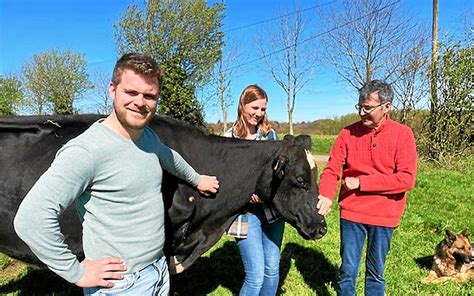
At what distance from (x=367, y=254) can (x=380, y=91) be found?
4.88 ft

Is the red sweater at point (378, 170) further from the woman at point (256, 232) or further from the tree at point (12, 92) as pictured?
the tree at point (12, 92)

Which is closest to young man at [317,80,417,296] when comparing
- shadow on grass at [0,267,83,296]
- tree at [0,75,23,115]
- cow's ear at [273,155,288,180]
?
cow's ear at [273,155,288,180]

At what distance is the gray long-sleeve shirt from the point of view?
5.57 feet

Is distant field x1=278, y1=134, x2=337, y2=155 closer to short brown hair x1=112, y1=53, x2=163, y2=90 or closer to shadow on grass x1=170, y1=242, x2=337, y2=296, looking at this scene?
shadow on grass x1=170, y1=242, x2=337, y2=296

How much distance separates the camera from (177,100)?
20.4 metres

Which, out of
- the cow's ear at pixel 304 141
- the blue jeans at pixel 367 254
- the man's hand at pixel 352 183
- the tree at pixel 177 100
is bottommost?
the blue jeans at pixel 367 254

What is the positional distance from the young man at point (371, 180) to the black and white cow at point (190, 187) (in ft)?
1.06

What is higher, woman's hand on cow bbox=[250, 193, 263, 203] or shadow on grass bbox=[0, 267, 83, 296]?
woman's hand on cow bbox=[250, 193, 263, 203]

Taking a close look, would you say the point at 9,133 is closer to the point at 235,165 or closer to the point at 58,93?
the point at 235,165

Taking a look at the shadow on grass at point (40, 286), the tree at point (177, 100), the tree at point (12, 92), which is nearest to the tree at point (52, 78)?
the tree at point (12, 92)

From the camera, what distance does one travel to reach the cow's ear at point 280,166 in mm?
3539

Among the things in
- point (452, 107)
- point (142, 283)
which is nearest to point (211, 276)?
point (142, 283)

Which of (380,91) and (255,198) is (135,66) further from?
(380,91)

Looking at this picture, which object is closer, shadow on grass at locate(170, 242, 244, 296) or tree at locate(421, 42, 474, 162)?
shadow on grass at locate(170, 242, 244, 296)
